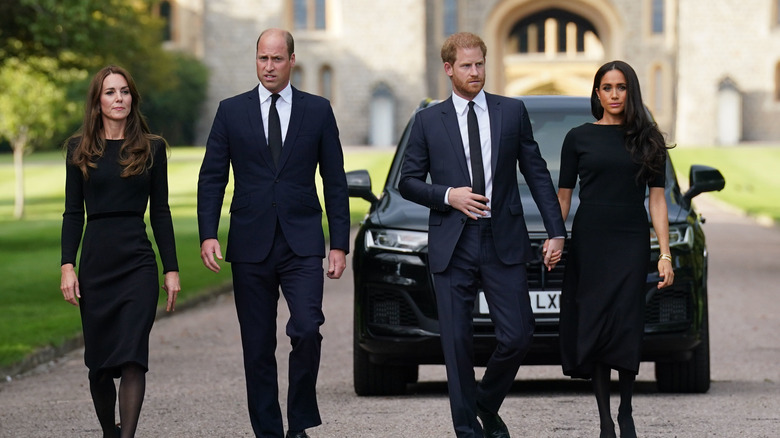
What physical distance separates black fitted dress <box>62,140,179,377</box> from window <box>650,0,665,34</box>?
61.2 meters

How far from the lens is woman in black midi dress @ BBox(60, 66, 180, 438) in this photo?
5.92 meters

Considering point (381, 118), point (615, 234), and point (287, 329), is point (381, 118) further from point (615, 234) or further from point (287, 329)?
point (287, 329)

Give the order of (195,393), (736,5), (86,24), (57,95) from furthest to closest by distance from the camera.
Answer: (736,5), (57,95), (86,24), (195,393)

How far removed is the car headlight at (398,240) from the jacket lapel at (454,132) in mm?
1502

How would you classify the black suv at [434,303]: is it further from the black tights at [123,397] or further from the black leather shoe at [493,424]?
the black tights at [123,397]

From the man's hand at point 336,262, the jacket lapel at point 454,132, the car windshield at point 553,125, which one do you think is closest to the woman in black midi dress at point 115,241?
the man's hand at point 336,262

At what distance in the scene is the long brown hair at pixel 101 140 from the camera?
5973mm

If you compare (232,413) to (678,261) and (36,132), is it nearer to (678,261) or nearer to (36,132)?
(678,261)

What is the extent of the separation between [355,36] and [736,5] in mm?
16466

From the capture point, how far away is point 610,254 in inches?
251

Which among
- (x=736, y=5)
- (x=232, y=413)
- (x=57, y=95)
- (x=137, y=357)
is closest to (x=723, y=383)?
(x=232, y=413)

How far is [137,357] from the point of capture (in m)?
5.89

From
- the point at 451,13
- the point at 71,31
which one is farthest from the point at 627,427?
the point at 451,13

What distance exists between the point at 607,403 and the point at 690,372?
6.83 feet
